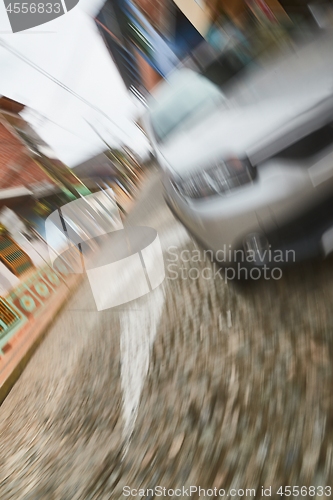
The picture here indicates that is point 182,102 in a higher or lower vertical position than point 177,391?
higher

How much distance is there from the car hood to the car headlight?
0.01 m

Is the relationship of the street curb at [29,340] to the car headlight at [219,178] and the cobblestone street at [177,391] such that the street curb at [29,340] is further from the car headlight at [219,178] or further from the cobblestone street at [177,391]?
the car headlight at [219,178]

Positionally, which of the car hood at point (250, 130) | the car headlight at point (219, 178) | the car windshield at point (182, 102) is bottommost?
the car headlight at point (219, 178)

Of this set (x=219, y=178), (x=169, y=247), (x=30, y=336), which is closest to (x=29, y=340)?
(x=30, y=336)

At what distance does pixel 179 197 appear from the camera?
0.56 metres

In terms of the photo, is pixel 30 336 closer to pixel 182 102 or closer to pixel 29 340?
pixel 29 340

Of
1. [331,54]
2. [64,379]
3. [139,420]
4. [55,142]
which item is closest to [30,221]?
[55,142]

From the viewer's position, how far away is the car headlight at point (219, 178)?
1.55ft

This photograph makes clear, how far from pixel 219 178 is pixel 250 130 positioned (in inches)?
2.8

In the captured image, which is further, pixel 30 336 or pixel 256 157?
pixel 30 336

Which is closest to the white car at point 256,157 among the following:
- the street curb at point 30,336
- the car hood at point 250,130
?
the car hood at point 250,130

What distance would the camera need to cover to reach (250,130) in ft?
1.51

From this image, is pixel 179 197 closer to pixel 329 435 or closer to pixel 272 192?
pixel 272 192

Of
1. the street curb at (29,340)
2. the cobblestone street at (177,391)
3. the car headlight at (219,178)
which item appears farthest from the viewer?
the street curb at (29,340)
